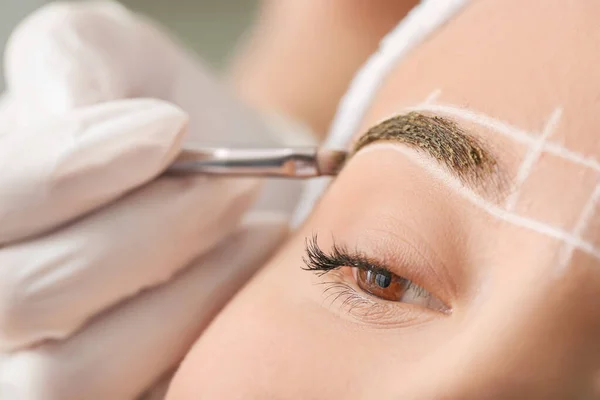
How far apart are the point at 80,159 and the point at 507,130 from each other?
383 millimetres

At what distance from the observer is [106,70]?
818mm

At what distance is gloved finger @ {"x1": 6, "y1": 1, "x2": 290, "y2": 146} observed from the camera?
77 cm

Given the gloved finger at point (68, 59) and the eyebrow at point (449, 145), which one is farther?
the gloved finger at point (68, 59)

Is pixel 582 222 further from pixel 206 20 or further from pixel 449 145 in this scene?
pixel 206 20

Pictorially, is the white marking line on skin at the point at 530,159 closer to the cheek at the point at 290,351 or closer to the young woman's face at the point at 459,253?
the young woman's face at the point at 459,253

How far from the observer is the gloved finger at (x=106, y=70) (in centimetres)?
77

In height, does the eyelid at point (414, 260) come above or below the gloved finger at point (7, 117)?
above

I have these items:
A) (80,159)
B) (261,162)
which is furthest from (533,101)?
(80,159)

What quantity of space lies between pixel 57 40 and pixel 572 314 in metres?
0.65

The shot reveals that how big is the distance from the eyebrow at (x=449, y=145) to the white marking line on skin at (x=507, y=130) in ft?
0.04

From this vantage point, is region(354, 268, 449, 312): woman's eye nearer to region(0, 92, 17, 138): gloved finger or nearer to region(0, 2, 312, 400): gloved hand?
region(0, 2, 312, 400): gloved hand

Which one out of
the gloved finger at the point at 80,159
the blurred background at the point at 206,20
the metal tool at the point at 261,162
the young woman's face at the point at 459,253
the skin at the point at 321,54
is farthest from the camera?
the blurred background at the point at 206,20

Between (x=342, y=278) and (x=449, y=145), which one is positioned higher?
(x=449, y=145)

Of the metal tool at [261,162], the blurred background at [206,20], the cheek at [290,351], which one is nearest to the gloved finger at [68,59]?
the metal tool at [261,162]
